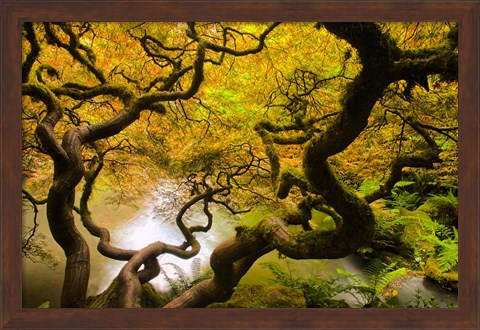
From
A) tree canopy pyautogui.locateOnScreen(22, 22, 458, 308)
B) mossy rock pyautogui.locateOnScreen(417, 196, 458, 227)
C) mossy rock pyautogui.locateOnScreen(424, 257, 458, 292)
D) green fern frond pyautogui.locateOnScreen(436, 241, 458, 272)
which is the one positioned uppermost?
tree canopy pyautogui.locateOnScreen(22, 22, 458, 308)

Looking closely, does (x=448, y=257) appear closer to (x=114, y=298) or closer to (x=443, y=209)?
(x=443, y=209)

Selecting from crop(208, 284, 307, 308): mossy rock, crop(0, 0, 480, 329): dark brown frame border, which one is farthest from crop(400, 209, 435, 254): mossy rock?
crop(0, 0, 480, 329): dark brown frame border

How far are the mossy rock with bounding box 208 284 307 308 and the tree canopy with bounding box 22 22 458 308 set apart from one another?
117mm

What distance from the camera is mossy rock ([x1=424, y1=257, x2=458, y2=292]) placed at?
3.35 m

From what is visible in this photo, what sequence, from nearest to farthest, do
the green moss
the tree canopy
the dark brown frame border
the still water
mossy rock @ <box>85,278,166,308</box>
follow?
1. the dark brown frame border
2. the tree canopy
3. mossy rock @ <box>85,278,166,308</box>
4. the still water
5. the green moss

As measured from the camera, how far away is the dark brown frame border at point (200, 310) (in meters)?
1.64

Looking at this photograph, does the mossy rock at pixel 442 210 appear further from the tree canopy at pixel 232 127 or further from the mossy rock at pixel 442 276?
the mossy rock at pixel 442 276

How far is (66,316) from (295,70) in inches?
105

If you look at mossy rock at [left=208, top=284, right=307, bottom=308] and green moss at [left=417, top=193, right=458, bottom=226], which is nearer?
mossy rock at [left=208, top=284, right=307, bottom=308]

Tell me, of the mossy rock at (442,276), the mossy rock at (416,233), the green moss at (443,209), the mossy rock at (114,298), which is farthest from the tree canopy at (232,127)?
the mossy rock at (442,276)

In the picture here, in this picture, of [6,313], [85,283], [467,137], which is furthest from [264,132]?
[6,313]

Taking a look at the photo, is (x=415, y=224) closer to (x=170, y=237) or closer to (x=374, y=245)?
(x=374, y=245)

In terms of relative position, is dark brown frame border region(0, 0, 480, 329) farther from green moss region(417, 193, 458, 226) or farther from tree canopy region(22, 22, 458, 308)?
green moss region(417, 193, 458, 226)

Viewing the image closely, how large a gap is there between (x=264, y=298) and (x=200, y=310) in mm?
1096
